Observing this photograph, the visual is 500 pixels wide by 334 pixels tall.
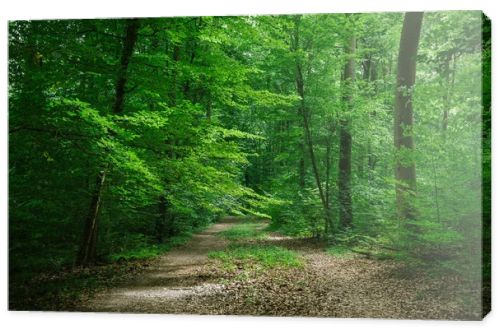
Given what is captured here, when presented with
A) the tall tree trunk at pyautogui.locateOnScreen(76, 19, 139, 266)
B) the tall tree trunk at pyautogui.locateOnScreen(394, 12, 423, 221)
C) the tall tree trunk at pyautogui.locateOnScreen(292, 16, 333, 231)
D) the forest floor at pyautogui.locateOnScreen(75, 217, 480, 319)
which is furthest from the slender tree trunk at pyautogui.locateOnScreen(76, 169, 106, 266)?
the tall tree trunk at pyautogui.locateOnScreen(394, 12, 423, 221)

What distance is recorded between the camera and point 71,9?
7.23m

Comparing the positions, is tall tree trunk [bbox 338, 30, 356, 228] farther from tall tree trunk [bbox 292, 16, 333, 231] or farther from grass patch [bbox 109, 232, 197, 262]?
grass patch [bbox 109, 232, 197, 262]

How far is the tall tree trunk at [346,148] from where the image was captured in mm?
7141

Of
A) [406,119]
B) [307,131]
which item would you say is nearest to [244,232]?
[307,131]

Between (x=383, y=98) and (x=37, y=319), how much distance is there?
556 centimetres

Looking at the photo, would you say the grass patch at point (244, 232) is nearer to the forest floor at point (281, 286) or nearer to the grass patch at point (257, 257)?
the forest floor at point (281, 286)

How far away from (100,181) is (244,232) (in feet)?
7.42

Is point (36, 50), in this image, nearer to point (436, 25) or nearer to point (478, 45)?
point (436, 25)

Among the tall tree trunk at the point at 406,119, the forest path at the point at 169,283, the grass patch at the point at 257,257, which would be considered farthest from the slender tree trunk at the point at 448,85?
the forest path at the point at 169,283

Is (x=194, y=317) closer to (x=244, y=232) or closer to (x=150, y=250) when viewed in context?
(x=244, y=232)

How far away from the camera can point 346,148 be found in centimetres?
750

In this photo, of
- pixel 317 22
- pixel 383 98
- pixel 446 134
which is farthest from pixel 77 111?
pixel 446 134

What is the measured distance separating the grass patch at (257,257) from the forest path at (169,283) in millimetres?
220

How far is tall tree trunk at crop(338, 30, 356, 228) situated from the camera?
7141 millimetres
